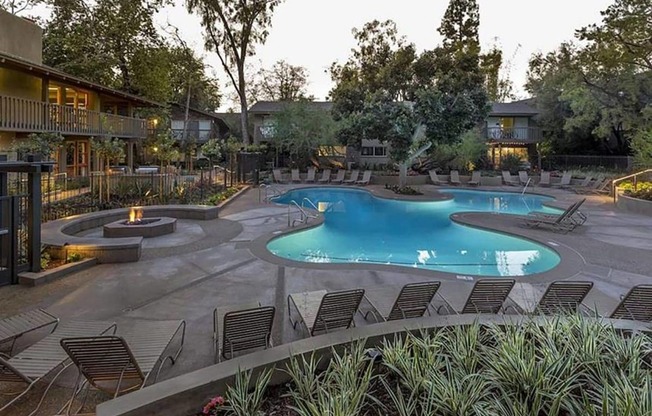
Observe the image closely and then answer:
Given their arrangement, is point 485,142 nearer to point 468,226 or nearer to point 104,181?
point 468,226

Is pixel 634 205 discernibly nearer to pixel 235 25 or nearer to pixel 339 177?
pixel 339 177

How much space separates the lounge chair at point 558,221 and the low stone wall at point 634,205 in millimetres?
3634

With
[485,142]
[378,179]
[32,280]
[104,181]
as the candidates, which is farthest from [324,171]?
[32,280]

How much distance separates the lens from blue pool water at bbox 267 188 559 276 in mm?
9990

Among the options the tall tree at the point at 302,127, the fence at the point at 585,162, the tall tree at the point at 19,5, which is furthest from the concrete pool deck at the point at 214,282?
the fence at the point at 585,162

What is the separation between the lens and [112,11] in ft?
81.4

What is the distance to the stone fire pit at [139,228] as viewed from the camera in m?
10.6

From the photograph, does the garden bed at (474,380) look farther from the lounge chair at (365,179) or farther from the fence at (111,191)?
the lounge chair at (365,179)

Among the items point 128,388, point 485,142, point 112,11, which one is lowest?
point 128,388

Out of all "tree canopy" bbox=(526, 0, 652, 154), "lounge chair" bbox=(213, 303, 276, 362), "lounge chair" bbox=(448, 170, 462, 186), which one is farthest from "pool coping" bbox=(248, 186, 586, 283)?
"tree canopy" bbox=(526, 0, 652, 154)

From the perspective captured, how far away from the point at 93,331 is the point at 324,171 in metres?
23.0

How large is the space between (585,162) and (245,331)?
108ft

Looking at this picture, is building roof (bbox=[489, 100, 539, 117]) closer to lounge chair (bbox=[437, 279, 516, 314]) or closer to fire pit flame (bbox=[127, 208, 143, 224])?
fire pit flame (bbox=[127, 208, 143, 224])

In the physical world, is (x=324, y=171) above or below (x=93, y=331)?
above
